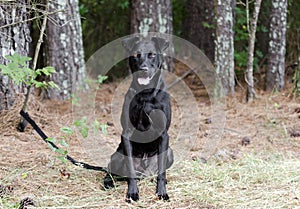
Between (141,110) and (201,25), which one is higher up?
(201,25)

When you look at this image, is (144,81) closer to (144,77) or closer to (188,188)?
(144,77)

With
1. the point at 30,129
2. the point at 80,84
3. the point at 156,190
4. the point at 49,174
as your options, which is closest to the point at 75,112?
the point at 80,84

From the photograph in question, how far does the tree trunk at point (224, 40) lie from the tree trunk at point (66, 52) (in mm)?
1998

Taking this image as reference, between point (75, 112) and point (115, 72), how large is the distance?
240cm

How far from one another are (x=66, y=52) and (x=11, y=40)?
1664 mm

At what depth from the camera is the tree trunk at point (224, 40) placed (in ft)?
21.3

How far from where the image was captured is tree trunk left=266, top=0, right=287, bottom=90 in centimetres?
675

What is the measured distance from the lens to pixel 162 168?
3.67 metres

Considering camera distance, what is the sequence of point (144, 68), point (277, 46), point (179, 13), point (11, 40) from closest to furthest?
point (144, 68) < point (11, 40) < point (277, 46) < point (179, 13)

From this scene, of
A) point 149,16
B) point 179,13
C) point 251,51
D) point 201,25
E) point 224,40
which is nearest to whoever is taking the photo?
point 251,51

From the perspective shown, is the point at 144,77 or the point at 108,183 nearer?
the point at 108,183

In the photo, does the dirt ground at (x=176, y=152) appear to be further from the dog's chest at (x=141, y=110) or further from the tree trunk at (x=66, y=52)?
the dog's chest at (x=141, y=110)

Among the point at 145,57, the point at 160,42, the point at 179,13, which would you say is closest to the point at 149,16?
the point at 179,13

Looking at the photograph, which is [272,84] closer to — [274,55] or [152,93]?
[274,55]
